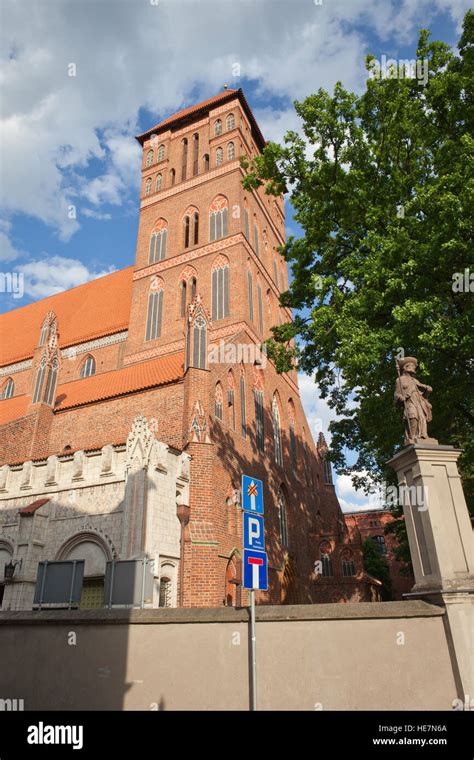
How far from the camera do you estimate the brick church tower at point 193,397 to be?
11805 mm

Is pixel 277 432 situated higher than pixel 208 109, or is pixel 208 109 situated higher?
pixel 208 109

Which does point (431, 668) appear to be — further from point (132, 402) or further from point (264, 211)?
point (264, 211)

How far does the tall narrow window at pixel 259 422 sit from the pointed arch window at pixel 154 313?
20.8 ft

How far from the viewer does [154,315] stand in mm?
23562

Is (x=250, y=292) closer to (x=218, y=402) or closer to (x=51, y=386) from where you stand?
(x=218, y=402)

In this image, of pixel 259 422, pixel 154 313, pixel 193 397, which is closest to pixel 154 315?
pixel 154 313

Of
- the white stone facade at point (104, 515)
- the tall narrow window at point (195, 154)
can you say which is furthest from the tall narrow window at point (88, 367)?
the tall narrow window at point (195, 154)

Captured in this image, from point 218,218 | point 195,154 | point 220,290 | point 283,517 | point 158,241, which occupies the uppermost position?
point 195,154

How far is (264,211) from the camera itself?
2784 centimetres

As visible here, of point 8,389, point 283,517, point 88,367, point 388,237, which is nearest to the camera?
point 388,237

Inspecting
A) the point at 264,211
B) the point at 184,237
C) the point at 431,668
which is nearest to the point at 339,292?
the point at 431,668

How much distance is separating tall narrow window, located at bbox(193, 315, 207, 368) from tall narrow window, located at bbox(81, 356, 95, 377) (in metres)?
9.99

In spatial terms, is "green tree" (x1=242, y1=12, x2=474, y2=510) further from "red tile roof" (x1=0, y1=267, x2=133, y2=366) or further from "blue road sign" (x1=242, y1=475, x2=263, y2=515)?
"red tile roof" (x1=0, y1=267, x2=133, y2=366)

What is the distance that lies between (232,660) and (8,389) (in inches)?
921
